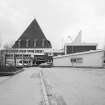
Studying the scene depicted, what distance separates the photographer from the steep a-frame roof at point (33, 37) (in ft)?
299

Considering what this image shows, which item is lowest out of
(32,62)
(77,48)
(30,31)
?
(32,62)

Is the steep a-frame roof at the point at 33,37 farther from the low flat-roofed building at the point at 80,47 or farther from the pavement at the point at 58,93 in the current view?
the pavement at the point at 58,93

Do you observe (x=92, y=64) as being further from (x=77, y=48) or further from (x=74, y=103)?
(x=74, y=103)

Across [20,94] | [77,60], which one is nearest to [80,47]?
[77,60]

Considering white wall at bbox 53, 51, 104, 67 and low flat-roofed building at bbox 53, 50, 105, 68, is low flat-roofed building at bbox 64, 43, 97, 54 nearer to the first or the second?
low flat-roofed building at bbox 53, 50, 105, 68

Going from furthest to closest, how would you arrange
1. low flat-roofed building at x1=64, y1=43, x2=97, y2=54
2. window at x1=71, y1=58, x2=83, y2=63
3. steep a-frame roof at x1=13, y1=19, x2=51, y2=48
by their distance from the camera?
steep a-frame roof at x1=13, y1=19, x2=51, y2=48 < low flat-roofed building at x1=64, y1=43, x2=97, y2=54 < window at x1=71, y1=58, x2=83, y2=63

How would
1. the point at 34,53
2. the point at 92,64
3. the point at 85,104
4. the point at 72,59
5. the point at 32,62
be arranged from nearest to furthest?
the point at 85,104
the point at 92,64
the point at 72,59
the point at 32,62
the point at 34,53

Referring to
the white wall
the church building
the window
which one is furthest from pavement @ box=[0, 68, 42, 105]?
the church building

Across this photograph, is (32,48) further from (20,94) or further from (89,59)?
(20,94)

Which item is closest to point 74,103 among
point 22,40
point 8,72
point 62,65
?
point 8,72

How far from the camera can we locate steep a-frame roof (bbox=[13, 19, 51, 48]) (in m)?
91.2

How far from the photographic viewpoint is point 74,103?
6910mm

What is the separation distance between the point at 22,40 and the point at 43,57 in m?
22.6

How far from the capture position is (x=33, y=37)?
312 feet
